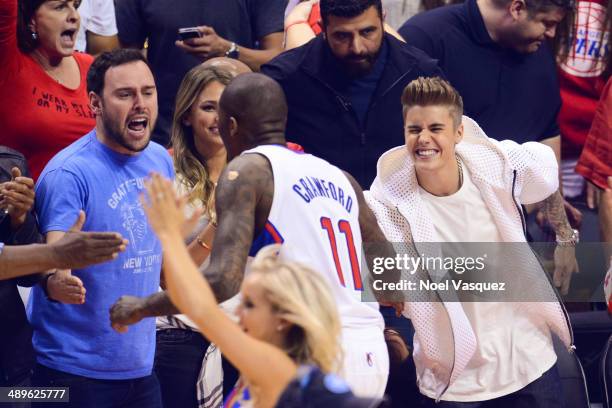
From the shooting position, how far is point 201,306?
3.94m

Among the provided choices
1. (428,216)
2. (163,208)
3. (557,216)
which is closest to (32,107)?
(428,216)

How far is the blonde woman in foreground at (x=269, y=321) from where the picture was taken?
3881mm

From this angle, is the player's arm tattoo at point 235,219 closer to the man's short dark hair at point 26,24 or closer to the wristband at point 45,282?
the wristband at point 45,282

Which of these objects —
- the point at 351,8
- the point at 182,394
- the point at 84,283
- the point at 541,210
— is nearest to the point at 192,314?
the point at 84,283

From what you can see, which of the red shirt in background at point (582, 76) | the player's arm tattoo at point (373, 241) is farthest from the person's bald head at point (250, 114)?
the red shirt in background at point (582, 76)

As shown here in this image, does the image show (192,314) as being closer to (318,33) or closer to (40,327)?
(40,327)

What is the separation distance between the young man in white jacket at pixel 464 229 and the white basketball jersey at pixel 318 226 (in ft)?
2.51

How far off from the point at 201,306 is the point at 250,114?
1.63 metres

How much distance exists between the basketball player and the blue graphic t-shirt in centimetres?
57

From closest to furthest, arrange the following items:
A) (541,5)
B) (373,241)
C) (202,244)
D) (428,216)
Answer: (373,241) < (202,244) < (428,216) < (541,5)

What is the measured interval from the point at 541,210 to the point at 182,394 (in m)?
2.31

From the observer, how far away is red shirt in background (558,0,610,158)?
7875mm

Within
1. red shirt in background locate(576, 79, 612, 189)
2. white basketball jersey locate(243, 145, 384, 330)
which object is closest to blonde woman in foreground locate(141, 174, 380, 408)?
white basketball jersey locate(243, 145, 384, 330)

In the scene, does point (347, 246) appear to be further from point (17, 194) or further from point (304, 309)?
point (17, 194)
